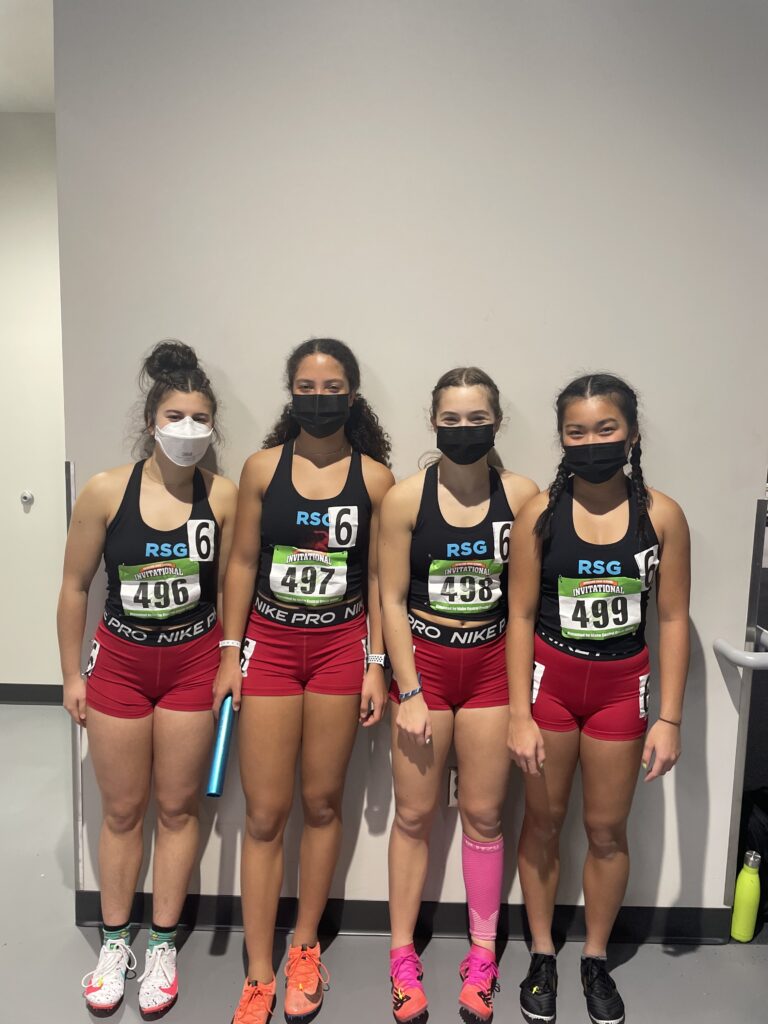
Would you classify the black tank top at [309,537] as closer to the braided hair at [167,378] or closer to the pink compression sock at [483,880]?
the braided hair at [167,378]

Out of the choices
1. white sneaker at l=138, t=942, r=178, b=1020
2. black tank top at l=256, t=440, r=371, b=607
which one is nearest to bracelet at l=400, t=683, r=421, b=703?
black tank top at l=256, t=440, r=371, b=607

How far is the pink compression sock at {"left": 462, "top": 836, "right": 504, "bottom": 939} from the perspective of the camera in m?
1.93

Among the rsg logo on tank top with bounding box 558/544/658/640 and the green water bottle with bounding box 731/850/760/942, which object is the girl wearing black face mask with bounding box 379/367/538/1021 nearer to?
the rsg logo on tank top with bounding box 558/544/658/640

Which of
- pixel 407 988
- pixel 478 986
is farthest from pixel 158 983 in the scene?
pixel 478 986

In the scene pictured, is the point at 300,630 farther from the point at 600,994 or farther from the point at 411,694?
the point at 600,994

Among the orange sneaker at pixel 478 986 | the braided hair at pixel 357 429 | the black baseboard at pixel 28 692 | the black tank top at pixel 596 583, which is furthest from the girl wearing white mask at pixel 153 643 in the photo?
the black baseboard at pixel 28 692

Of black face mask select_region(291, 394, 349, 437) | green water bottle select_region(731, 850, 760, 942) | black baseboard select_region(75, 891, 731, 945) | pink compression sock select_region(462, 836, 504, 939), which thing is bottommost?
black baseboard select_region(75, 891, 731, 945)

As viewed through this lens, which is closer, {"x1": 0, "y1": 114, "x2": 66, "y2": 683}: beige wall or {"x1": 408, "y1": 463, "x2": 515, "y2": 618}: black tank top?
{"x1": 408, "y1": 463, "x2": 515, "y2": 618}: black tank top

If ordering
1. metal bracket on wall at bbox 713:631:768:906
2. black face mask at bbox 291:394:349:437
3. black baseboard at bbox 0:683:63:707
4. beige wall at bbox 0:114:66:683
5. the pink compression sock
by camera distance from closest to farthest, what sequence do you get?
black face mask at bbox 291:394:349:437
the pink compression sock
metal bracket on wall at bbox 713:631:768:906
beige wall at bbox 0:114:66:683
black baseboard at bbox 0:683:63:707

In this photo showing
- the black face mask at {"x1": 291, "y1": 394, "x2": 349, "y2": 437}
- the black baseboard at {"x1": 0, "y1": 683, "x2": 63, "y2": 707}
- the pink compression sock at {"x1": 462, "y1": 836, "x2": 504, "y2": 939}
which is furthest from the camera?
the black baseboard at {"x1": 0, "y1": 683, "x2": 63, "y2": 707}

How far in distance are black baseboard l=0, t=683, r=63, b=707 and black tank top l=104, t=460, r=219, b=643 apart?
2289 mm

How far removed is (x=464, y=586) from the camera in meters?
1.86

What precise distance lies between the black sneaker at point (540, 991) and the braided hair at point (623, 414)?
50.0 inches

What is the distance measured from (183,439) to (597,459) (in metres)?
1.11
